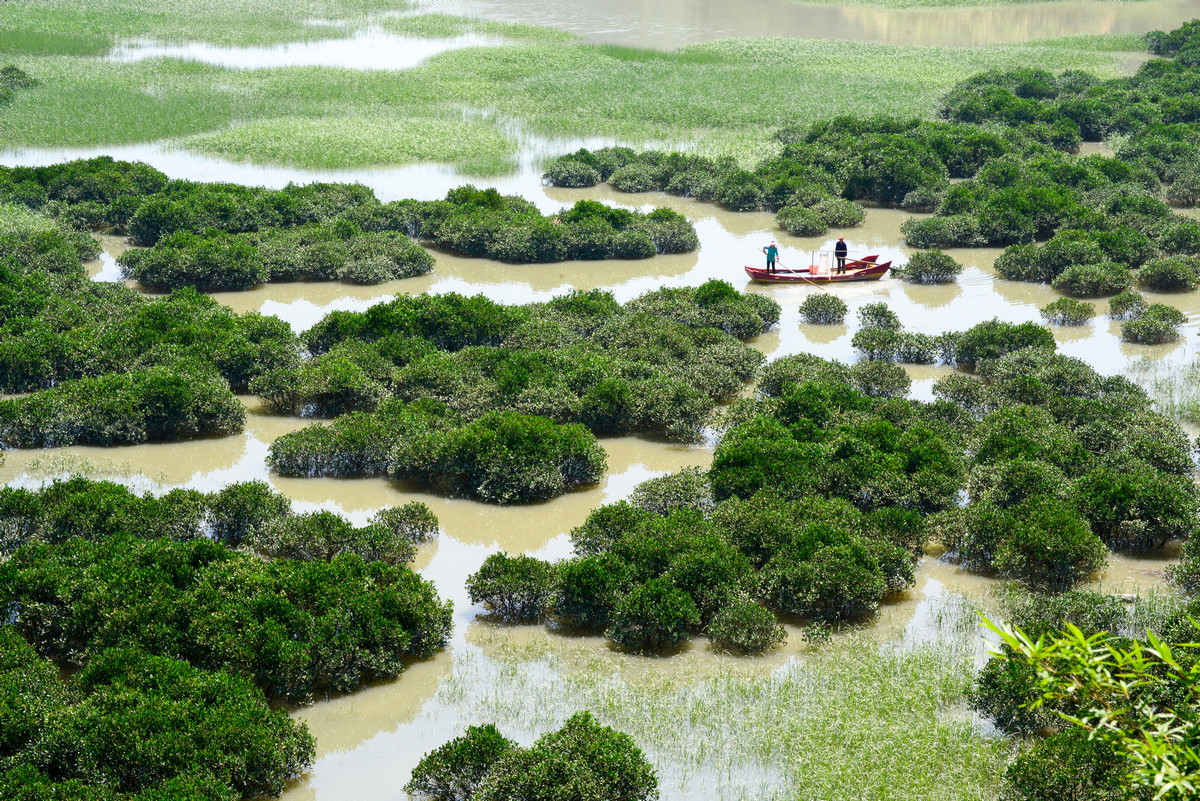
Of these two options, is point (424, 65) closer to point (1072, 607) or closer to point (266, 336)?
point (266, 336)

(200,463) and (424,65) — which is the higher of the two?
(424,65)

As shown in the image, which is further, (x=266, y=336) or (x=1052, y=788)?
(x=266, y=336)

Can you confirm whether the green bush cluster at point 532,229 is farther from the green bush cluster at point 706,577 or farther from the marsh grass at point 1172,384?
the green bush cluster at point 706,577

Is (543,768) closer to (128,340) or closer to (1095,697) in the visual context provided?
(1095,697)

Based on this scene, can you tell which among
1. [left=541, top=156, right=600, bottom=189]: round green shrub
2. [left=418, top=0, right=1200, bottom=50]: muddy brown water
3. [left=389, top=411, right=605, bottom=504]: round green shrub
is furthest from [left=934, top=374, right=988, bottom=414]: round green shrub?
[left=418, top=0, right=1200, bottom=50]: muddy brown water

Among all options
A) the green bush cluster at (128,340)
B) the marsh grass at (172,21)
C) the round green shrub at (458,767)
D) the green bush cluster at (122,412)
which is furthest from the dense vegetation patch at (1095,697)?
the marsh grass at (172,21)

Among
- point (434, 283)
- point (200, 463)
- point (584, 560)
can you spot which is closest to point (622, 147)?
point (434, 283)
